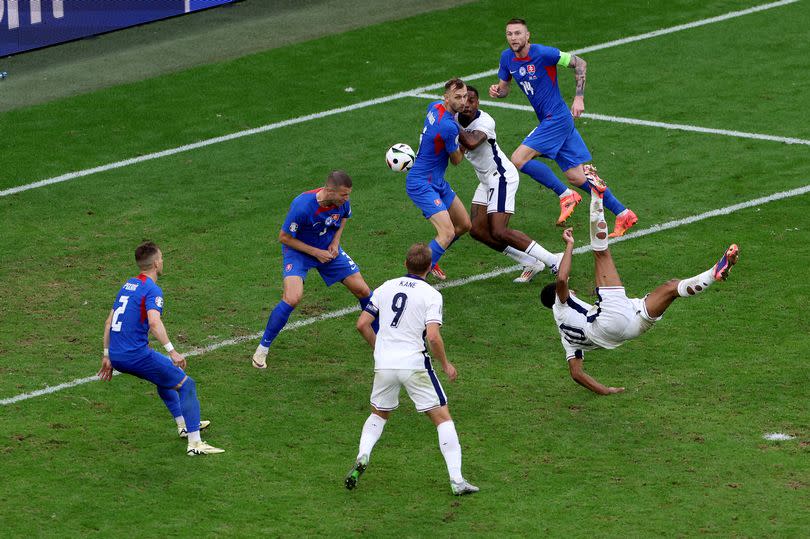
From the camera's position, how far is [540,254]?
15656mm

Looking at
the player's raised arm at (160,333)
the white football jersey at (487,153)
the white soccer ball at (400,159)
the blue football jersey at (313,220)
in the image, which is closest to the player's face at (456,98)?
the white football jersey at (487,153)

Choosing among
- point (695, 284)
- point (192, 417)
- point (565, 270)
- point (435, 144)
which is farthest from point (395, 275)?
point (192, 417)

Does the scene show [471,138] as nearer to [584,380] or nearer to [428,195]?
[428,195]

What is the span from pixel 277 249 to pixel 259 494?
600cm

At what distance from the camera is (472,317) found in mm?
15094

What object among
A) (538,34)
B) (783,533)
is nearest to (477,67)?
(538,34)

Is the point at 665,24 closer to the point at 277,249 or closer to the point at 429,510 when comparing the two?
the point at 277,249

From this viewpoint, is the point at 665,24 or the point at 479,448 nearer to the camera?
the point at 479,448

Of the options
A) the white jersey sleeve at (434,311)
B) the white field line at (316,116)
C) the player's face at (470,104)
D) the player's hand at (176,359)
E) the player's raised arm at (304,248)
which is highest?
the player's face at (470,104)

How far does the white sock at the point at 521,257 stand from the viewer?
15852 mm

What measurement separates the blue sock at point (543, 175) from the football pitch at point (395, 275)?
0.62 metres

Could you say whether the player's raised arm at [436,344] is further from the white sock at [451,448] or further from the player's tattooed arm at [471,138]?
the player's tattooed arm at [471,138]

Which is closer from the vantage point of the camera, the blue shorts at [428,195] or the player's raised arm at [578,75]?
the blue shorts at [428,195]

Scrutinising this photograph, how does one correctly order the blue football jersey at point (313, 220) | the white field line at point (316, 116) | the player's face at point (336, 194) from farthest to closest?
the white field line at point (316, 116) < the blue football jersey at point (313, 220) < the player's face at point (336, 194)
